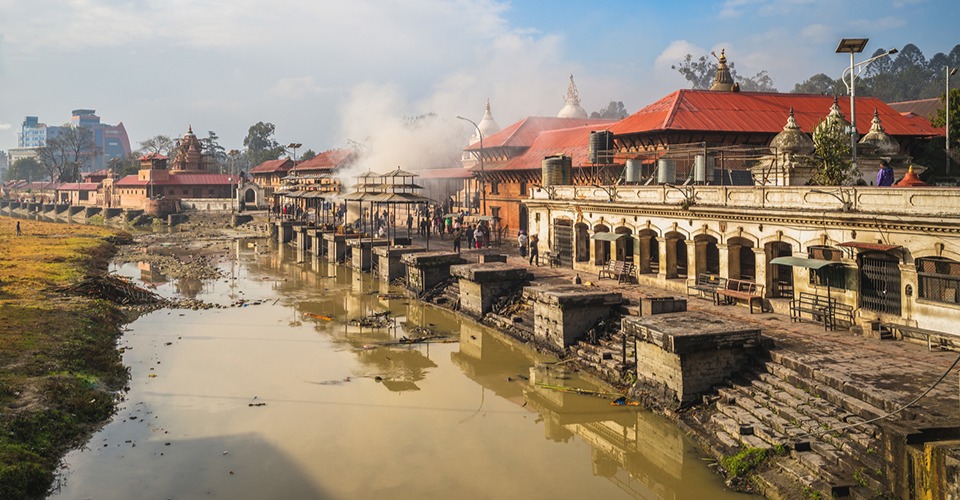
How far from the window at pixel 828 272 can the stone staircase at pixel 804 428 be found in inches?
190

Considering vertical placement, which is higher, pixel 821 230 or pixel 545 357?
pixel 821 230

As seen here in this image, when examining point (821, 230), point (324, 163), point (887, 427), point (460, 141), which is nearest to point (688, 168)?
point (821, 230)

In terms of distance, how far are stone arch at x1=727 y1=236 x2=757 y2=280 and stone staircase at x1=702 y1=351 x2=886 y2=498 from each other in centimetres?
787

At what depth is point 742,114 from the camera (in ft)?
115

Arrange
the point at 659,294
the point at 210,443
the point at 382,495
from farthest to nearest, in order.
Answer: the point at 659,294
the point at 210,443
the point at 382,495

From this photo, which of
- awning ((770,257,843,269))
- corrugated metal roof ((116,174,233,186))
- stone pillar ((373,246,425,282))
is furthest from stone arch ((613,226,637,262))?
corrugated metal roof ((116,174,233,186))

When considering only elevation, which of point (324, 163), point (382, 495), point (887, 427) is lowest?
point (382, 495)

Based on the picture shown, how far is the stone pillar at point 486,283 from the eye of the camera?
85.4 feet

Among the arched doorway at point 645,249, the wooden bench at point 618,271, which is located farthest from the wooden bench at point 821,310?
the wooden bench at point 618,271

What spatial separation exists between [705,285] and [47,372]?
18.6 meters

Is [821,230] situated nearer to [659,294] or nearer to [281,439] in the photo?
[659,294]

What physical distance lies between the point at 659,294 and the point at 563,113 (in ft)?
159

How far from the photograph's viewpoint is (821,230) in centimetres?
1938

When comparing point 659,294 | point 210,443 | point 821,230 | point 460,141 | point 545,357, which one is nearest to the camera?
point 210,443
